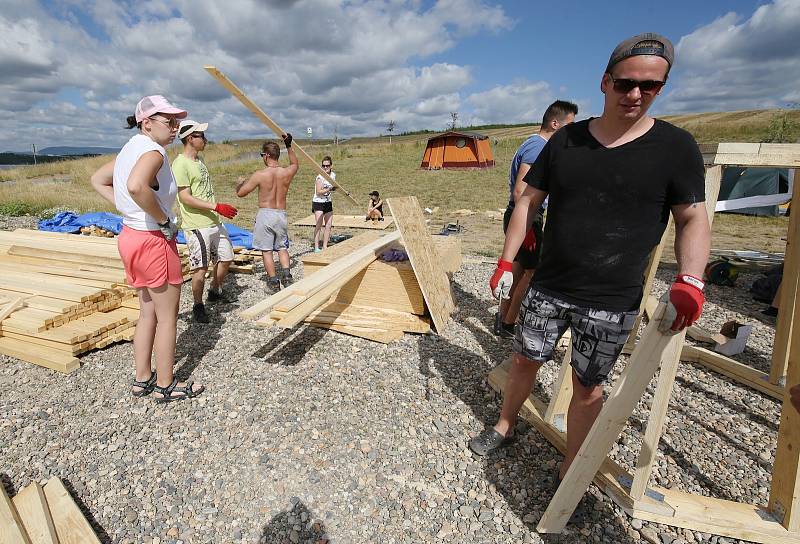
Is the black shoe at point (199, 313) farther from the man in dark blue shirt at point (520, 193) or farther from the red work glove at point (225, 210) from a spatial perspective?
the man in dark blue shirt at point (520, 193)

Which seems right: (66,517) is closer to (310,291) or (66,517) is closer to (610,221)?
(310,291)

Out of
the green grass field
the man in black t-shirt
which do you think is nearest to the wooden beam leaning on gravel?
the man in black t-shirt

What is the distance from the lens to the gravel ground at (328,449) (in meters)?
2.36

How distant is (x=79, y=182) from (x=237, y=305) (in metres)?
20.9

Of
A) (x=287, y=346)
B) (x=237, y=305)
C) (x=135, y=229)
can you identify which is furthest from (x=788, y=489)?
(x=237, y=305)

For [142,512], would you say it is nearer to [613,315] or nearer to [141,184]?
[141,184]

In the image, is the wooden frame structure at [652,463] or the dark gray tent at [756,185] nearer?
the wooden frame structure at [652,463]

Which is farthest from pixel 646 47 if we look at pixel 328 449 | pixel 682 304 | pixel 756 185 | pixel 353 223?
Answer: pixel 756 185

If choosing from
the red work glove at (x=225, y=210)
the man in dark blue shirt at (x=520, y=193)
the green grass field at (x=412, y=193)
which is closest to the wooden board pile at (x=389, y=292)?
the man in dark blue shirt at (x=520, y=193)

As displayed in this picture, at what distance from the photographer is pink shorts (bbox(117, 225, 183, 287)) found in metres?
2.95

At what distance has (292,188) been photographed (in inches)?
744

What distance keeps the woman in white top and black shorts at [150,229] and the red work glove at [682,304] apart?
3.07 meters

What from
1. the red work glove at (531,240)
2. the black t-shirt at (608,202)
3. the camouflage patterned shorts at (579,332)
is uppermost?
the black t-shirt at (608,202)

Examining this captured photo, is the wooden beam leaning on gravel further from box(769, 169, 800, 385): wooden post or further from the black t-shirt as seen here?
box(769, 169, 800, 385): wooden post
